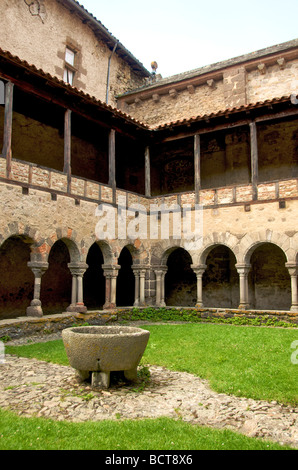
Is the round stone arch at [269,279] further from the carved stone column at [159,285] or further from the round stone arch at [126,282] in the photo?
the round stone arch at [126,282]

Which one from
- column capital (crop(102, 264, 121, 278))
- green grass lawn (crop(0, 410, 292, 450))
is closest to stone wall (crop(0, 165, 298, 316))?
column capital (crop(102, 264, 121, 278))

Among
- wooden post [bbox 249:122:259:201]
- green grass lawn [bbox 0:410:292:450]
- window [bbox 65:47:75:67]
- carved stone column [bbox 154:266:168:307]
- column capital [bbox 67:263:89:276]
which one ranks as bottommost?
green grass lawn [bbox 0:410:292:450]

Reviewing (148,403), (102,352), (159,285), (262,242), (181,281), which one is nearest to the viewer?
(148,403)

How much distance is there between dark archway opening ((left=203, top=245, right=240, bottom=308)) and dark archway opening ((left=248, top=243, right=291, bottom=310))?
759 millimetres

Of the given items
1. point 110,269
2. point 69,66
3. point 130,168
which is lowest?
point 110,269

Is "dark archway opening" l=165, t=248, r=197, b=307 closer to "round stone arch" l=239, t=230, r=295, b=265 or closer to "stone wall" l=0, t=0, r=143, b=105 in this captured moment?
"round stone arch" l=239, t=230, r=295, b=265

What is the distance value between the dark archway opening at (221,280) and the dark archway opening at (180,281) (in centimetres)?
68

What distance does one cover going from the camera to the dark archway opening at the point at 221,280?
1553 centimetres

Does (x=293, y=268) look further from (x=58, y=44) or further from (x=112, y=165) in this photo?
(x=58, y=44)

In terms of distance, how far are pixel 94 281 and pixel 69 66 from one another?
8.97 m

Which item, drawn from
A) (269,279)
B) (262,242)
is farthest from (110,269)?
(269,279)

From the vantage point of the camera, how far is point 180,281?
55.7 ft

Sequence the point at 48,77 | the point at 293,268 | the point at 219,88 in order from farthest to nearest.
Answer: the point at 219,88 → the point at 293,268 → the point at 48,77

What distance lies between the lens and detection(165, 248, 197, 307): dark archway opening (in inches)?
655
